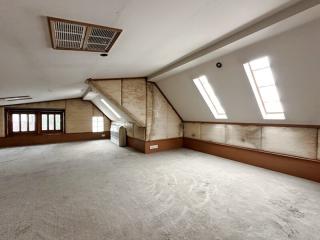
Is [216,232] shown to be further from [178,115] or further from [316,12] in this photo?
[178,115]

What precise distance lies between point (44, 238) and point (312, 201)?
347 centimetres

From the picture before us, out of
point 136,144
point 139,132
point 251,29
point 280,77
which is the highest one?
point 251,29

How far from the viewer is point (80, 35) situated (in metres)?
1.99

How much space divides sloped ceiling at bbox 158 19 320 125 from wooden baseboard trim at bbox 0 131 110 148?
576 centimetres

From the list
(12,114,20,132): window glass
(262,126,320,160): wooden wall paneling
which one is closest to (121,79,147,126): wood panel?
(262,126,320,160): wooden wall paneling

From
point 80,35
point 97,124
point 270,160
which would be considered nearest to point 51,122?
point 97,124

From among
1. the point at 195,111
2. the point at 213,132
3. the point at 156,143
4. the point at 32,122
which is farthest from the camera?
the point at 32,122

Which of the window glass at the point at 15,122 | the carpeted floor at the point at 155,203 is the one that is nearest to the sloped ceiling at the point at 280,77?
the carpeted floor at the point at 155,203

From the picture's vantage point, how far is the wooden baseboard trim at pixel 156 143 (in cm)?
562

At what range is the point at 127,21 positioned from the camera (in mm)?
1855

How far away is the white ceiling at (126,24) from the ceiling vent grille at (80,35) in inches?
3.1

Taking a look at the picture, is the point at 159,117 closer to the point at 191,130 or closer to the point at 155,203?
the point at 191,130

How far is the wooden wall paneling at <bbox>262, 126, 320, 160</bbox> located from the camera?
Answer: 10.9 ft

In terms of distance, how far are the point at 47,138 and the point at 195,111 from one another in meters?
6.67
